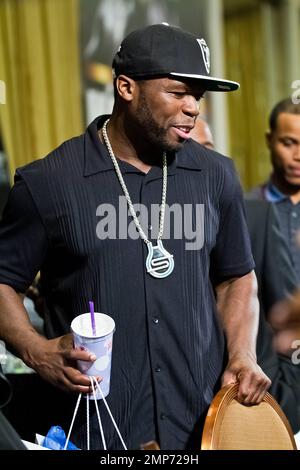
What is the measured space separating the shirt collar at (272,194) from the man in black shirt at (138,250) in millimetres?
1401

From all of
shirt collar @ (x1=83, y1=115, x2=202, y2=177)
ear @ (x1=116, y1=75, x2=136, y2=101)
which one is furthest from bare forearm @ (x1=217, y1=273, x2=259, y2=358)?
ear @ (x1=116, y1=75, x2=136, y2=101)

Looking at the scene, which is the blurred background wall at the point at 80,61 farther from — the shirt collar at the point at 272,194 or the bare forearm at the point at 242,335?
the bare forearm at the point at 242,335

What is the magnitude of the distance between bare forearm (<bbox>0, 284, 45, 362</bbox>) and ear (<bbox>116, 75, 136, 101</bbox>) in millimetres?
529

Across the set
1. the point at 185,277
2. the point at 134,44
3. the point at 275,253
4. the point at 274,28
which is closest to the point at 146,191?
the point at 185,277

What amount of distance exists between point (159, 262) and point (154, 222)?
0.11 metres

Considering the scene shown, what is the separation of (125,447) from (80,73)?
328 centimetres

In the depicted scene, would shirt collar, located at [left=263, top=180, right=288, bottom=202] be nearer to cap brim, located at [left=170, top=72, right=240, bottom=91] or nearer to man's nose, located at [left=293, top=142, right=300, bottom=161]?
man's nose, located at [left=293, top=142, right=300, bottom=161]

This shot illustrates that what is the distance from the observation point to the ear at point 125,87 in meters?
1.92

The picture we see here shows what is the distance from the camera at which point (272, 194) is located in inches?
133

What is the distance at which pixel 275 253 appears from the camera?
2814mm

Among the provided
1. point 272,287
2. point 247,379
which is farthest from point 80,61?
point 247,379

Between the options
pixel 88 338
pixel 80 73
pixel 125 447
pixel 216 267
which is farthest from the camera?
pixel 80 73

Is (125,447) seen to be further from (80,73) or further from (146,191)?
(80,73)

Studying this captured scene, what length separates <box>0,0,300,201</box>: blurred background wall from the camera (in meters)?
4.21
